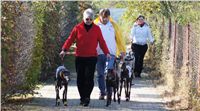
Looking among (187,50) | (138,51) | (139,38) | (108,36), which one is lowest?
(138,51)

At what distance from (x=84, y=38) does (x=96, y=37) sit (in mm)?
245

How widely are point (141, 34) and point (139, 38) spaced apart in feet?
0.73

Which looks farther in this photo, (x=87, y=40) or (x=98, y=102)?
(x=98, y=102)

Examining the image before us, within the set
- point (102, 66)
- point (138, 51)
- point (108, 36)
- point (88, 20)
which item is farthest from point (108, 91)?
point (138, 51)

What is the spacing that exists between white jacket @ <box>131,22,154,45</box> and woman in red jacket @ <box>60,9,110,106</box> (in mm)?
5555

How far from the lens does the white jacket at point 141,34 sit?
17.3 meters

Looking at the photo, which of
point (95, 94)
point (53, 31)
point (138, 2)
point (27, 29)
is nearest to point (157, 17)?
point (138, 2)

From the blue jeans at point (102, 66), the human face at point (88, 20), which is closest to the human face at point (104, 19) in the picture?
the blue jeans at point (102, 66)

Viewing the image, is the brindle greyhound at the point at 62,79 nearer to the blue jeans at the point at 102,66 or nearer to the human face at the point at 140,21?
the blue jeans at the point at 102,66

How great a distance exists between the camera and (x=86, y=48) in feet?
38.2

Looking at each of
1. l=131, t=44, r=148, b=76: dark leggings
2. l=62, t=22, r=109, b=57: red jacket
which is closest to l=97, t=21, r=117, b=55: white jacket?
l=62, t=22, r=109, b=57: red jacket

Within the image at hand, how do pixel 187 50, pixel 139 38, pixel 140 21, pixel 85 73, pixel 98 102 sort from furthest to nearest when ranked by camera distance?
pixel 139 38 < pixel 140 21 < pixel 187 50 < pixel 98 102 < pixel 85 73

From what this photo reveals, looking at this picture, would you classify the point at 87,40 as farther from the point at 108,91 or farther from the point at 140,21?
the point at 140,21

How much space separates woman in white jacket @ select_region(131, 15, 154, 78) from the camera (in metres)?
17.3
